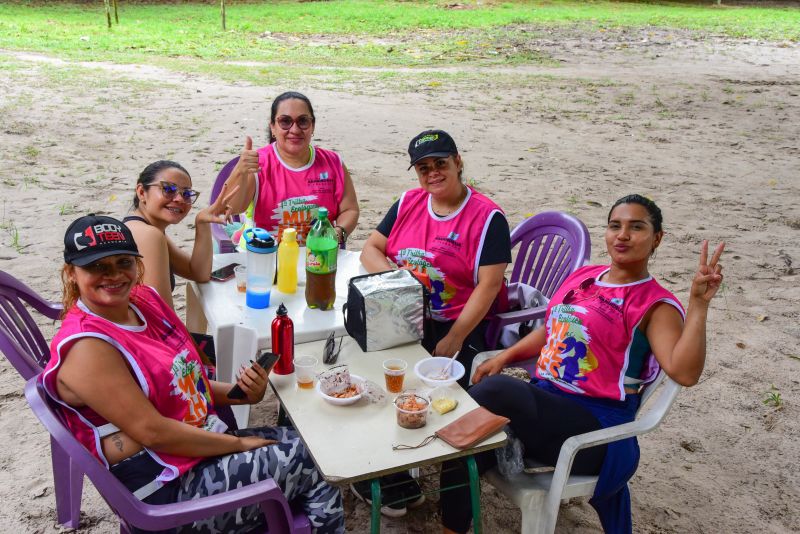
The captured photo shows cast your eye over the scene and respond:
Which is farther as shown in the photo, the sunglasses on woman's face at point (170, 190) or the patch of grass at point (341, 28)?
the patch of grass at point (341, 28)

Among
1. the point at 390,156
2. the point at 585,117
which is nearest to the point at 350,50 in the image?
the point at 585,117

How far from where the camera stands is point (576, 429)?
2.74 metres

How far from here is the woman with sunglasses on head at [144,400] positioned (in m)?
2.13

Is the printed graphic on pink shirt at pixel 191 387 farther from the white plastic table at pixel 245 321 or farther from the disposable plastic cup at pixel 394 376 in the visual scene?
the disposable plastic cup at pixel 394 376

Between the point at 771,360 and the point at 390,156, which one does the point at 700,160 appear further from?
the point at 771,360

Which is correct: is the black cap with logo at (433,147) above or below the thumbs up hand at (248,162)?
above

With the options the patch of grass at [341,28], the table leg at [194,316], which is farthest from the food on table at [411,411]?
the patch of grass at [341,28]

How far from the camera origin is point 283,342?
269 cm

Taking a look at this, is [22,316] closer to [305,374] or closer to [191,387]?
[191,387]

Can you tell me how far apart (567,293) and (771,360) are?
238 cm

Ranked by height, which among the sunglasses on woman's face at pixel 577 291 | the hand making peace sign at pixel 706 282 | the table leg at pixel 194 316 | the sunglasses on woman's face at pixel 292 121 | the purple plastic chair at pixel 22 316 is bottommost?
the table leg at pixel 194 316

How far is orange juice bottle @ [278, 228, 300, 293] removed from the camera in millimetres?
3289

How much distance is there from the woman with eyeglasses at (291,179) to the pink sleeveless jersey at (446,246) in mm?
648

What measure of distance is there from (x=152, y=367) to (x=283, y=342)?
54 centimetres
